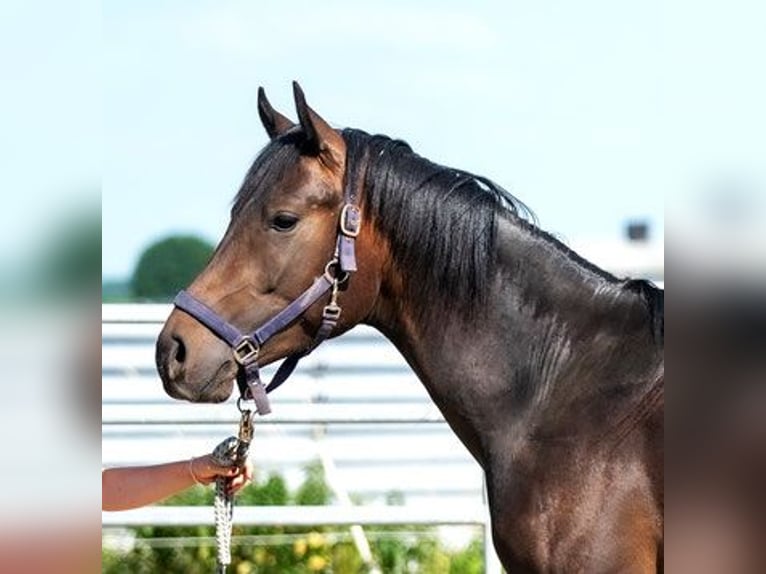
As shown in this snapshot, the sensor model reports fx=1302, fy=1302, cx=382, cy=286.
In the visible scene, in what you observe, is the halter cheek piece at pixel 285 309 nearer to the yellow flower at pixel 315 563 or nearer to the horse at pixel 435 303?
the horse at pixel 435 303

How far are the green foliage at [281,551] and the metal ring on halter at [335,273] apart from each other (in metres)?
3.35

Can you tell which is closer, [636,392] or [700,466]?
[700,466]

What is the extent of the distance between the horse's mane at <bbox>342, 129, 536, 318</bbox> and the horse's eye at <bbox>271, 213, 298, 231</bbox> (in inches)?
7.2

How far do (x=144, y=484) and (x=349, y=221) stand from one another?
2.68 ft

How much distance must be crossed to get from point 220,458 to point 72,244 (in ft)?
6.09

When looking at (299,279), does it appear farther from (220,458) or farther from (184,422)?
(184,422)

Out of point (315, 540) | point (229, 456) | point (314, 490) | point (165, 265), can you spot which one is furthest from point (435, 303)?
point (165, 265)

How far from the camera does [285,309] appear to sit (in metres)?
3.20

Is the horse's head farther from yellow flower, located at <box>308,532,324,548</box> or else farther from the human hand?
yellow flower, located at <box>308,532,324,548</box>

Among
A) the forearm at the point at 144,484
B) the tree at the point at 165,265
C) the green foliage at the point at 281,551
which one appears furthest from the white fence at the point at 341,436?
the tree at the point at 165,265

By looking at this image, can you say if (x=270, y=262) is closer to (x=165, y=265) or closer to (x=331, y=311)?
(x=331, y=311)

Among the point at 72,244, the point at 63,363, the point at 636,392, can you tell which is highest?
the point at 72,244

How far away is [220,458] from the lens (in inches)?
122

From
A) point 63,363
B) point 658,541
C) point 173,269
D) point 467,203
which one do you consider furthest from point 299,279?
point 173,269
